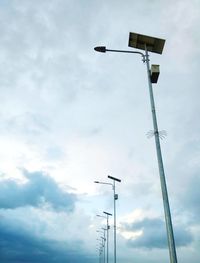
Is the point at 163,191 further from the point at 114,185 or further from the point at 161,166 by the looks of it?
the point at 114,185

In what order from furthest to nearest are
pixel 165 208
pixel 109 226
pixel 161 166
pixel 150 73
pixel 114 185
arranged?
1. pixel 109 226
2. pixel 114 185
3. pixel 150 73
4. pixel 161 166
5. pixel 165 208

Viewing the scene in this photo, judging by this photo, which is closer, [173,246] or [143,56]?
[173,246]

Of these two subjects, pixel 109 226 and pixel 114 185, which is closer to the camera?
pixel 114 185

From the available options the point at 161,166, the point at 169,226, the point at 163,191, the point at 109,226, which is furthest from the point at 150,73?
the point at 109,226

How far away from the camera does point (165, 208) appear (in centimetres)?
1080

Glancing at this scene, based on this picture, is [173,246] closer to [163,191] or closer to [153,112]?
[163,191]

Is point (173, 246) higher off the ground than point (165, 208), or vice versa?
point (165, 208)

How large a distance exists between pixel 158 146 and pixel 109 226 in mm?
50245

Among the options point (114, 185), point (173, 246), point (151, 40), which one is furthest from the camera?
point (114, 185)

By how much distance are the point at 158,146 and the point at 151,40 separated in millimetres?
5849

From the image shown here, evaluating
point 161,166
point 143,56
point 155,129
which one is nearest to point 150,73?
point 143,56

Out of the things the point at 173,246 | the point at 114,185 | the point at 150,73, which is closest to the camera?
the point at 173,246

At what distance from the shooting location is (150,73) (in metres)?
14.0

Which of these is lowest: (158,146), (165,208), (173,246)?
(173,246)
